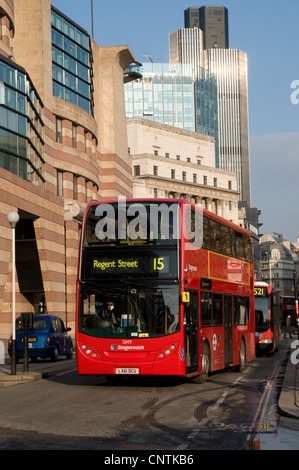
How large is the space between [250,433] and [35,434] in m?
2.93

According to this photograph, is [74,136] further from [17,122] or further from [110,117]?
[17,122]

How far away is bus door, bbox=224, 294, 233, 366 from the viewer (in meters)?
20.9

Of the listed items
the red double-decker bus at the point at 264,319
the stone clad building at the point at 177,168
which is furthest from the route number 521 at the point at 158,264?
the stone clad building at the point at 177,168

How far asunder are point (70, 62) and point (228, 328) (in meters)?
41.9

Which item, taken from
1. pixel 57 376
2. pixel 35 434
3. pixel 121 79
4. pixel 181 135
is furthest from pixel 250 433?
pixel 181 135

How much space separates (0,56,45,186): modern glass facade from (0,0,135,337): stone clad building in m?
0.06

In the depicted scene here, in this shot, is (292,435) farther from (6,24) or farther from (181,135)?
(181,135)

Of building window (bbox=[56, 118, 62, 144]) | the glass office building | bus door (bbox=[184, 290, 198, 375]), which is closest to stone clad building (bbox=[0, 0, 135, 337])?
building window (bbox=[56, 118, 62, 144])

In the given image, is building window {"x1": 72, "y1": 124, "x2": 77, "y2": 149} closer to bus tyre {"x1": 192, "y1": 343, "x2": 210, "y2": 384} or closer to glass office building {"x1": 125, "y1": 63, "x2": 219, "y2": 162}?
bus tyre {"x1": 192, "y1": 343, "x2": 210, "y2": 384}

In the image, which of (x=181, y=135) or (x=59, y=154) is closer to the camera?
(x=59, y=154)

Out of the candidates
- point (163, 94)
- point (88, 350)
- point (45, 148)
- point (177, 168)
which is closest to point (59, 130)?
point (45, 148)

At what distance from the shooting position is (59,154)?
5638 centimetres

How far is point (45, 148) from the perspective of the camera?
5294cm

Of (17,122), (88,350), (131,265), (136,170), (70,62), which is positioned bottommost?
(88,350)
